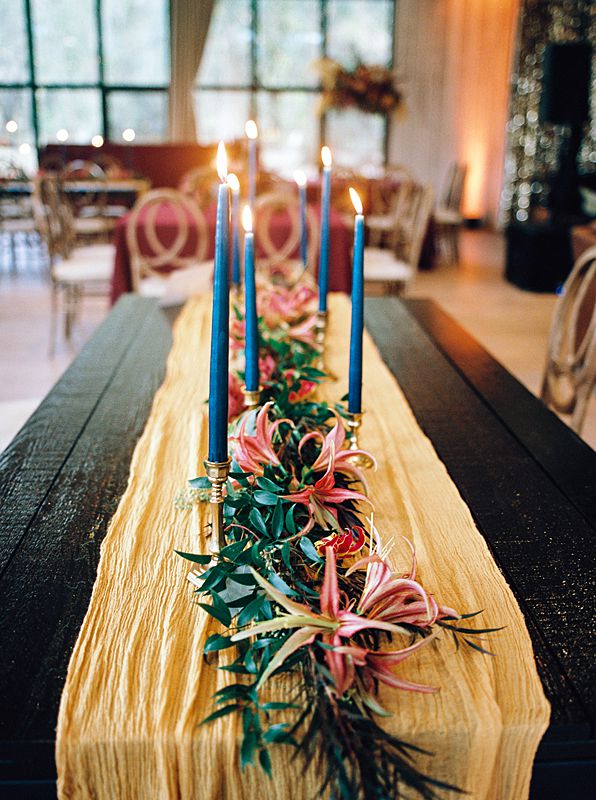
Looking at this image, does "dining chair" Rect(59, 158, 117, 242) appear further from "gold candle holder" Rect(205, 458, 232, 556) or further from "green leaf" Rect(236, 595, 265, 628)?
"green leaf" Rect(236, 595, 265, 628)

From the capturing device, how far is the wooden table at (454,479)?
0.67 metres

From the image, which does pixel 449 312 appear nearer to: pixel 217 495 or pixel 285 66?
pixel 217 495

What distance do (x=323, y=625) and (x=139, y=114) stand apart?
8983 millimetres

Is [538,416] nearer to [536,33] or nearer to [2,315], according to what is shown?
[2,315]

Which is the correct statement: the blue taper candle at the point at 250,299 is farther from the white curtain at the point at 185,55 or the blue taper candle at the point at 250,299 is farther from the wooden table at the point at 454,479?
the white curtain at the point at 185,55

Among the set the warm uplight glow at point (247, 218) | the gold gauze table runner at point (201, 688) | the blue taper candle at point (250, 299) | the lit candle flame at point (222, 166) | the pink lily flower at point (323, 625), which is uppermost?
the lit candle flame at point (222, 166)

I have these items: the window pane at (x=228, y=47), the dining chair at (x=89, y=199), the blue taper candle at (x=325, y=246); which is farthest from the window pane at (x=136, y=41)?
the blue taper candle at (x=325, y=246)

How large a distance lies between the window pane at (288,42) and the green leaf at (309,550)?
871 cm

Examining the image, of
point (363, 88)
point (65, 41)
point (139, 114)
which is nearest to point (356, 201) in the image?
point (363, 88)

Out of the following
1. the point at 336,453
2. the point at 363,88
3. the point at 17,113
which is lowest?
the point at 336,453

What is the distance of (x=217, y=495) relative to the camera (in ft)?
2.60

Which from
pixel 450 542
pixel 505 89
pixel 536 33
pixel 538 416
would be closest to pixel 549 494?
pixel 450 542

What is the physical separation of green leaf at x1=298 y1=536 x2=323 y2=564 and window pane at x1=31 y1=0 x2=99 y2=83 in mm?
8863

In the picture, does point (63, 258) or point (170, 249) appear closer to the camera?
point (170, 249)
